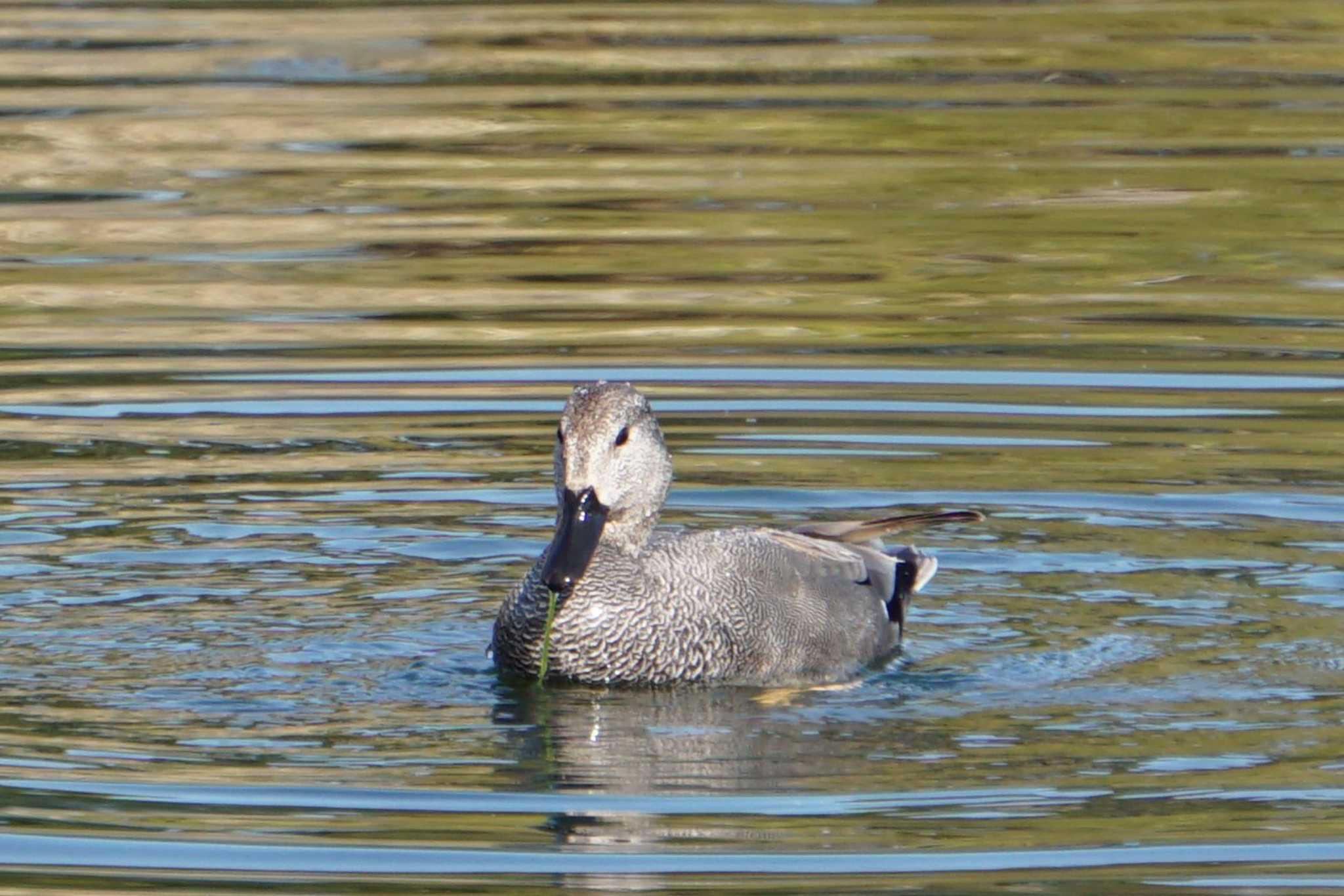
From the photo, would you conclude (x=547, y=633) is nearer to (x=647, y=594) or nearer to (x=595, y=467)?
(x=647, y=594)

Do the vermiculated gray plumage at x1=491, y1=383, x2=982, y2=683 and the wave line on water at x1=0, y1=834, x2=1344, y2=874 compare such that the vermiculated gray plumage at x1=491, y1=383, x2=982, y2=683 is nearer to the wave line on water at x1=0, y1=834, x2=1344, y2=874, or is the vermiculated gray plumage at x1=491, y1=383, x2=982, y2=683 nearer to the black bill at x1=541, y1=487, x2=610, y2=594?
the black bill at x1=541, y1=487, x2=610, y2=594

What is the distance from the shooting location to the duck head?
27.7 feet

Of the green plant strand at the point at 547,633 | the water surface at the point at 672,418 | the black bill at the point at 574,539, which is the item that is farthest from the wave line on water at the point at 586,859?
the green plant strand at the point at 547,633

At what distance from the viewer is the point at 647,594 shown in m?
8.92

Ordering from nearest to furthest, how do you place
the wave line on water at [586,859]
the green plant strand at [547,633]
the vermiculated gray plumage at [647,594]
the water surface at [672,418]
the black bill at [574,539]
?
the wave line on water at [586,859] → the water surface at [672,418] → the black bill at [574,539] → the vermiculated gray plumage at [647,594] → the green plant strand at [547,633]

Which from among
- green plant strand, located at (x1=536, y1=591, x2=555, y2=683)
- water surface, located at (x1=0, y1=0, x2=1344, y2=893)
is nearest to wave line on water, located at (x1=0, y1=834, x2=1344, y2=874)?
water surface, located at (x1=0, y1=0, x2=1344, y2=893)

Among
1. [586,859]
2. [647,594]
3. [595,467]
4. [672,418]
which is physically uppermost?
[595,467]

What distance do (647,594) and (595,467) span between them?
1.77 ft

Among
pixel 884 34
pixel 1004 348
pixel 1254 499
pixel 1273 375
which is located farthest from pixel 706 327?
pixel 884 34

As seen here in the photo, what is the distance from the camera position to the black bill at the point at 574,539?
329 inches

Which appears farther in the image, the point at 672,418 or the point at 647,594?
the point at 672,418

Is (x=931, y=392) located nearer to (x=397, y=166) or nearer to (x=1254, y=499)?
(x=1254, y=499)

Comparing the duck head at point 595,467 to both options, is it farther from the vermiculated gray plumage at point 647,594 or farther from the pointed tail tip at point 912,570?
the pointed tail tip at point 912,570

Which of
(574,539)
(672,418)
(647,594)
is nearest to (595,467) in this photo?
(574,539)
